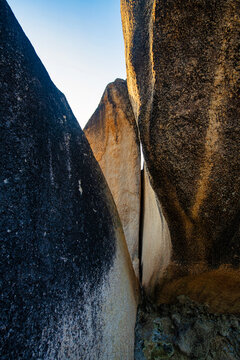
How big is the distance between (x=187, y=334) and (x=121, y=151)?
111 cm

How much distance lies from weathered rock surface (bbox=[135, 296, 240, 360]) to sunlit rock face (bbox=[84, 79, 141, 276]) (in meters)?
0.47

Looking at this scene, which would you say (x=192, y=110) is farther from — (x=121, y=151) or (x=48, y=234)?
(x=121, y=151)

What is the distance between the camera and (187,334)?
25.6 inches

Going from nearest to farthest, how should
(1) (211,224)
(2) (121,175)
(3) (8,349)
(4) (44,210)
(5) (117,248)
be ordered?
(3) (8,349), (4) (44,210), (1) (211,224), (5) (117,248), (2) (121,175)

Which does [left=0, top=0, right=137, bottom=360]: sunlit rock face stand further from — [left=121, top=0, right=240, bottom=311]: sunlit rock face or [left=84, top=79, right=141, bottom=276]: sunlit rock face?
[left=84, top=79, right=141, bottom=276]: sunlit rock face

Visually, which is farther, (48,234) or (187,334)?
(187,334)

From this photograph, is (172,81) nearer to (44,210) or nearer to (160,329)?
(44,210)

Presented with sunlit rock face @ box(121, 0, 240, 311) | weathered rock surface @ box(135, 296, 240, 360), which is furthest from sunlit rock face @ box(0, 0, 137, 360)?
sunlit rock face @ box(121, 0, 240, 311)

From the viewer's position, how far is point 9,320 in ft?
0.90

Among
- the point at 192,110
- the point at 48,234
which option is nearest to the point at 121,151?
the point at 192,110

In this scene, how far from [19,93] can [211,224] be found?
62cm

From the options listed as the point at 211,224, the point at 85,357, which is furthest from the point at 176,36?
the point at 85,357

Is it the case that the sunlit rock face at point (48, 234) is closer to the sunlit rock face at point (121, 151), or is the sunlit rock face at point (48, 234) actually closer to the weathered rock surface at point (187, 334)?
the weathered rock surface at point (187, 334)

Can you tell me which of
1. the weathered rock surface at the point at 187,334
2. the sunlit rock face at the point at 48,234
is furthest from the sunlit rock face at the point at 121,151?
the sunlit rock face at the point at 48,234
